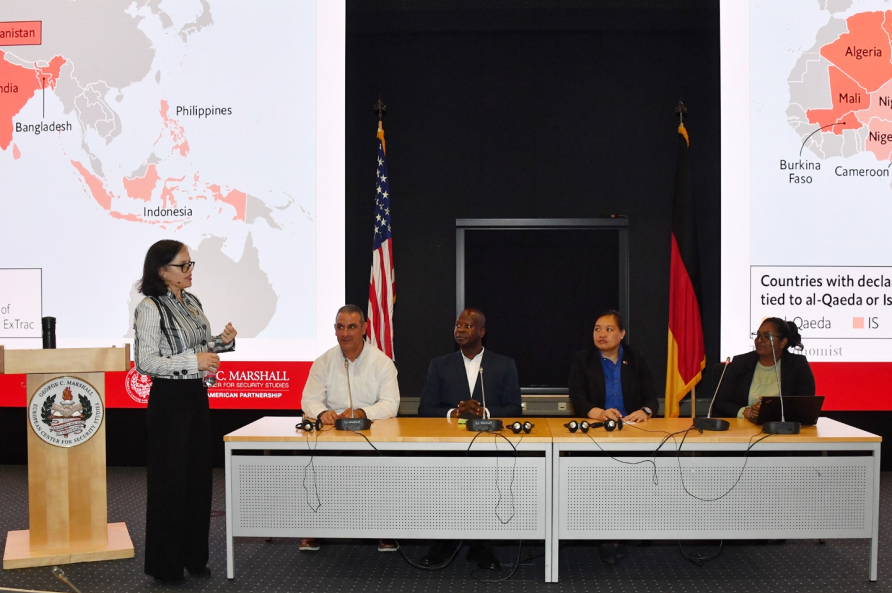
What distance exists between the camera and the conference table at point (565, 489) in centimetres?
333

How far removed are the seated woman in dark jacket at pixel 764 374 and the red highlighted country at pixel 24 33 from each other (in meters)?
5.17

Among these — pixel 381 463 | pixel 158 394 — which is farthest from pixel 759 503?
pixel 158 394

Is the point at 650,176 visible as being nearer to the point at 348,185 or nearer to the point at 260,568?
the point at 348,185

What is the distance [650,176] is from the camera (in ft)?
18.3

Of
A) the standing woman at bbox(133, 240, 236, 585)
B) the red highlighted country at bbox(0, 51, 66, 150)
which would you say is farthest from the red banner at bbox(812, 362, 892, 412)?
the red highlighted country at bbox(0, 51, 66, 150)

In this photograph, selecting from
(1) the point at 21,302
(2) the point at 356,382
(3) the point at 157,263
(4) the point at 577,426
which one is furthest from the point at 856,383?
(1) the point at 21,302

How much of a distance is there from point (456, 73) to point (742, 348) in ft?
9.45

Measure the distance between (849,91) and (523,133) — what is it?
2.25 m

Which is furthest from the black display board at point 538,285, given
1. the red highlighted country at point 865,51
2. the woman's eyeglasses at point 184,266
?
the woman's eyeglasses at point 184,266

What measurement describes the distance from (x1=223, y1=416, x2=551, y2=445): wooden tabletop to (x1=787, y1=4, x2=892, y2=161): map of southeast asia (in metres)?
3.20

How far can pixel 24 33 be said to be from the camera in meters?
5.43

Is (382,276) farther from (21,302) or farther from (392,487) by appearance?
(21,302)

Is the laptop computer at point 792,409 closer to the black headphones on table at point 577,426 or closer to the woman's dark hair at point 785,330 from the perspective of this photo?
the woman's dark hair at point 785,330

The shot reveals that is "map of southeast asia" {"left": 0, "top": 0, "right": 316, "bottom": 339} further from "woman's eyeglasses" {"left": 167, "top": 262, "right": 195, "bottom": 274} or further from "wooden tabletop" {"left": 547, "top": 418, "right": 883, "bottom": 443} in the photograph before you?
"wooden tabletop" {"left": 547, "top": 418, "right": 883, "bottom": 443}
